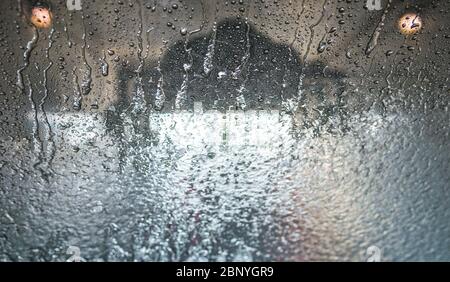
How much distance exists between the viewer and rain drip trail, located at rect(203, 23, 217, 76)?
96 centimetres

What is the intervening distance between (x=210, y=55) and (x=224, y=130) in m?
0.25

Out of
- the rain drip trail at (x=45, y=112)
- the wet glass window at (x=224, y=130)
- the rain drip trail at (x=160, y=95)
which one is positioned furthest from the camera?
the rain drip trail at (x=160, y=95)

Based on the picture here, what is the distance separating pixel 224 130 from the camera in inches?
33.6

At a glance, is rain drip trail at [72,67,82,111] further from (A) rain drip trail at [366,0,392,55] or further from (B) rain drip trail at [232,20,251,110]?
(A) rain drip trail at [366,0,392,55]

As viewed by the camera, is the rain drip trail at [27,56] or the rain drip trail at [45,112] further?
the rain drip trail at [27,56]

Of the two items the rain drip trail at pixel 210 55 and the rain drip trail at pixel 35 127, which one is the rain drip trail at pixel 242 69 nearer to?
the rain drip trail at pixel 210 55

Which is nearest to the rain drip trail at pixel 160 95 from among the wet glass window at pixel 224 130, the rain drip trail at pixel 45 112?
the wet glass window at pixel 224 130

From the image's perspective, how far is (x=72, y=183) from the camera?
737 millimetres

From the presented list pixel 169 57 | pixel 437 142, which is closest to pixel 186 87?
pixel 169 57

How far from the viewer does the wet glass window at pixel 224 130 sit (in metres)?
0.64

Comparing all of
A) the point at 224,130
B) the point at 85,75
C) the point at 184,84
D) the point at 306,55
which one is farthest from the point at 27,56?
the point at 306,55

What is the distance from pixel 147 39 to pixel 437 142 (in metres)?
0.79

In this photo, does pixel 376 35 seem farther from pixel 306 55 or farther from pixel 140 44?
pixel 140 44

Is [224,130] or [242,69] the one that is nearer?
[224,130]
